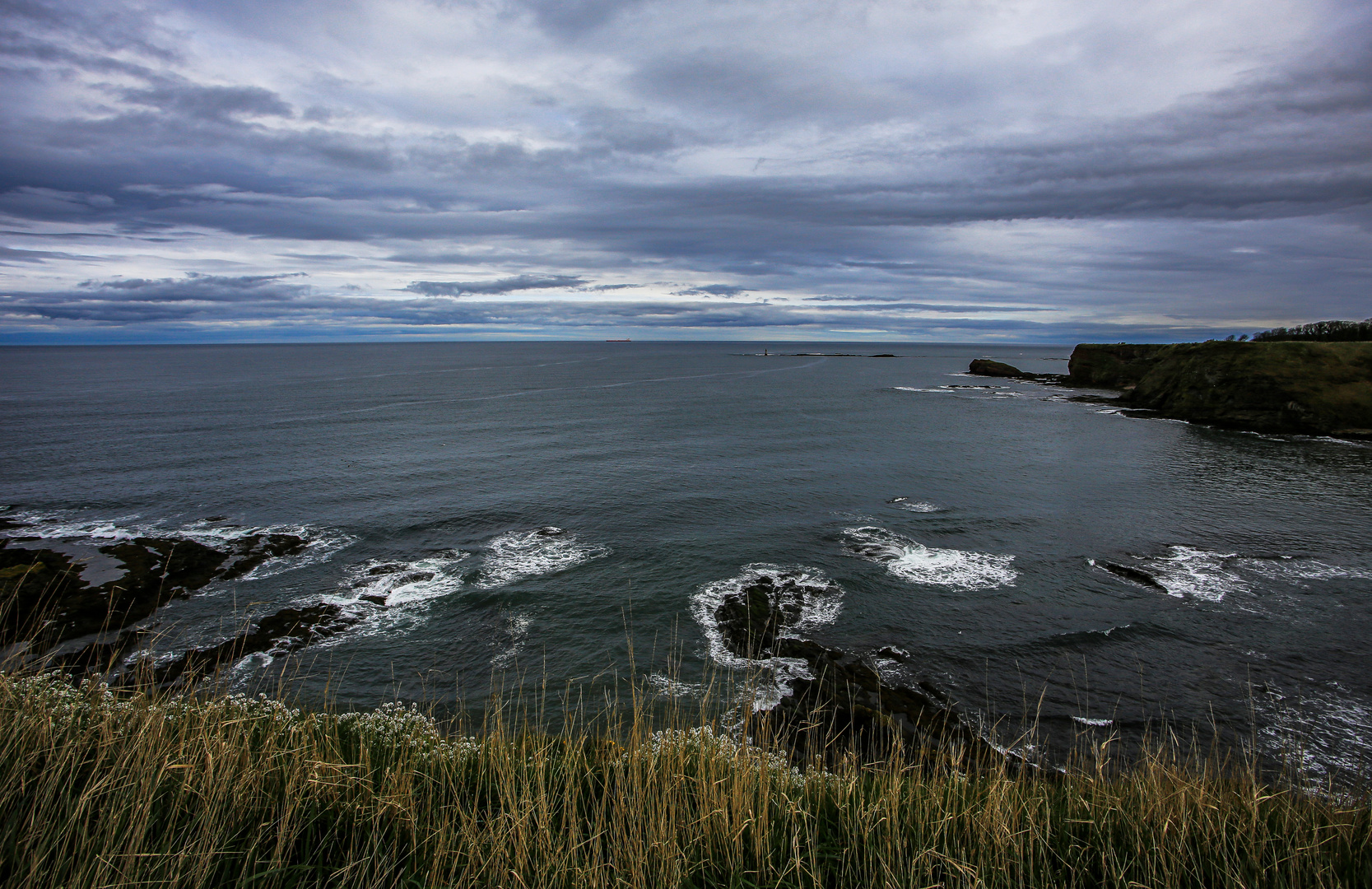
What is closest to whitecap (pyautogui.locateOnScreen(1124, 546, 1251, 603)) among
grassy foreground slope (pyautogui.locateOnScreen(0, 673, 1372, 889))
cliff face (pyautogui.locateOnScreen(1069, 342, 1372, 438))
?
grassy foreground slope (pyautogui.locateOnScreen(0, 673, 1372, 889))

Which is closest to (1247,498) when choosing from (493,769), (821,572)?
(821,572)

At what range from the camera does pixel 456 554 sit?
26.4 m

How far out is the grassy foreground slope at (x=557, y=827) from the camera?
514cm

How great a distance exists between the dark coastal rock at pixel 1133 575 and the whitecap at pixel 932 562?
3.49m

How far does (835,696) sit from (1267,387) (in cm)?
7104

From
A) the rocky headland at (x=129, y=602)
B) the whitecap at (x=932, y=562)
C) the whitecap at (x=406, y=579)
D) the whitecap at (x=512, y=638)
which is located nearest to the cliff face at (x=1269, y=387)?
the whitecap at (x=932, y=562)

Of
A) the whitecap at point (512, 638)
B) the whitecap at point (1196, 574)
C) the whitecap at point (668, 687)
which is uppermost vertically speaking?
the whitecap at point (1196, 574)

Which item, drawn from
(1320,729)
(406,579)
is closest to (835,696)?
(1320,729)

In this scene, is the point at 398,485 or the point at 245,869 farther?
the point at 398,485

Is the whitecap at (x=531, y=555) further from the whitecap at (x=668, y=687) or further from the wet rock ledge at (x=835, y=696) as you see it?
the whitecap at (x=668, y=687)

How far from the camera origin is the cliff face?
181 ft

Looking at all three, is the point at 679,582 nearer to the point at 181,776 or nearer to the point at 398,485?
the point at 181,776

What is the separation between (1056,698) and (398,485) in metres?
34.4

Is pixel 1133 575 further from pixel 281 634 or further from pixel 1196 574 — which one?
pixel 281 634
